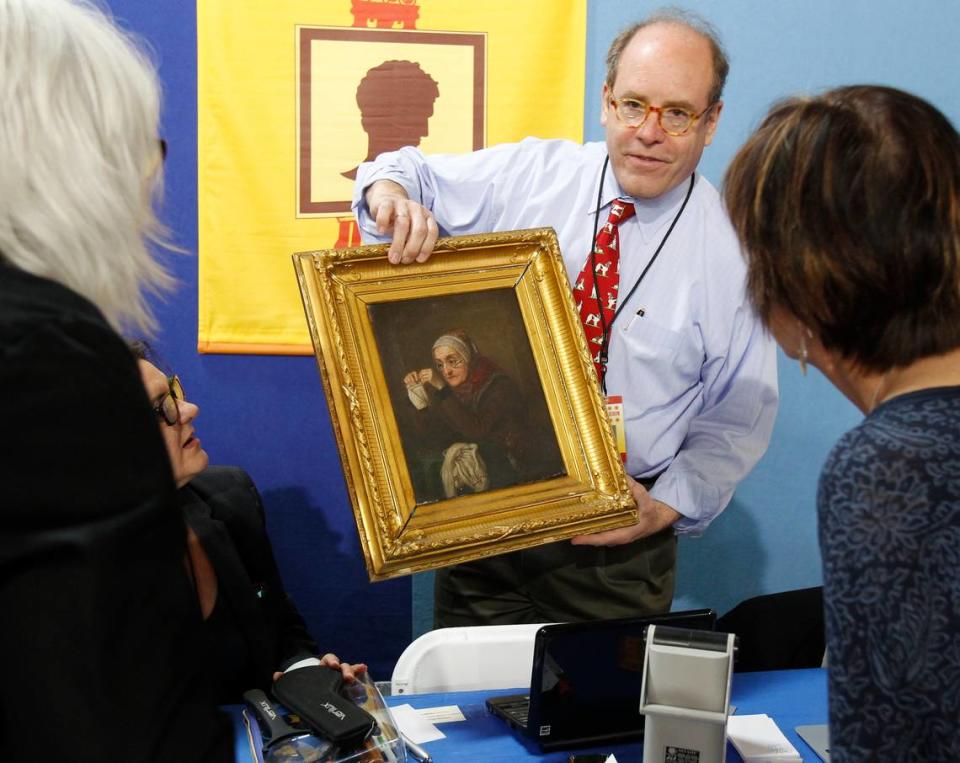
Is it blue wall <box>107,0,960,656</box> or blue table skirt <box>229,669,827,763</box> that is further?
blue wall <box>107,0,960,656</box>

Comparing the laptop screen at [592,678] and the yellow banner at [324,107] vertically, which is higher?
the yellow banner at [324,107]

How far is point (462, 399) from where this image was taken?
211 centimetres

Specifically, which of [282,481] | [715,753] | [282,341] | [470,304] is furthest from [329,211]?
[715,753]

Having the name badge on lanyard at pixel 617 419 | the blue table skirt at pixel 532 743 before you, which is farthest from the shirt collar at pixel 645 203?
the blue table skirt at pixel 532 743

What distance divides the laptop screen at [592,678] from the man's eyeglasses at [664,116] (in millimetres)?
1193

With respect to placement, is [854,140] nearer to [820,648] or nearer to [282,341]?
[820,648]

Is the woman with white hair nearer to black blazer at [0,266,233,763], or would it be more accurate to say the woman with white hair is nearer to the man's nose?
black blazer at [0,266,233,763]

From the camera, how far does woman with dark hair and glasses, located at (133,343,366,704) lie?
245 centimetres

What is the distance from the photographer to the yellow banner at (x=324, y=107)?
3.37 m

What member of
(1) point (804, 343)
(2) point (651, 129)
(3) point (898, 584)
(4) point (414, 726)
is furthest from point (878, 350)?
(2) point (651, 129)

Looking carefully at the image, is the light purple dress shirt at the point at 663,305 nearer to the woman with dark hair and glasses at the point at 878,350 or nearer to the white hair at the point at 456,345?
the white hair at the point at 456,345

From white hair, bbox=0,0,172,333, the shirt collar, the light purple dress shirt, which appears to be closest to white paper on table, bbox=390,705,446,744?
the light purple dress shirt

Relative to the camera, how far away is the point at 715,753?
5.14ft

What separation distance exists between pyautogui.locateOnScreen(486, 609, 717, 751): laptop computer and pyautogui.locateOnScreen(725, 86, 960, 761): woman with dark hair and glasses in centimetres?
60
